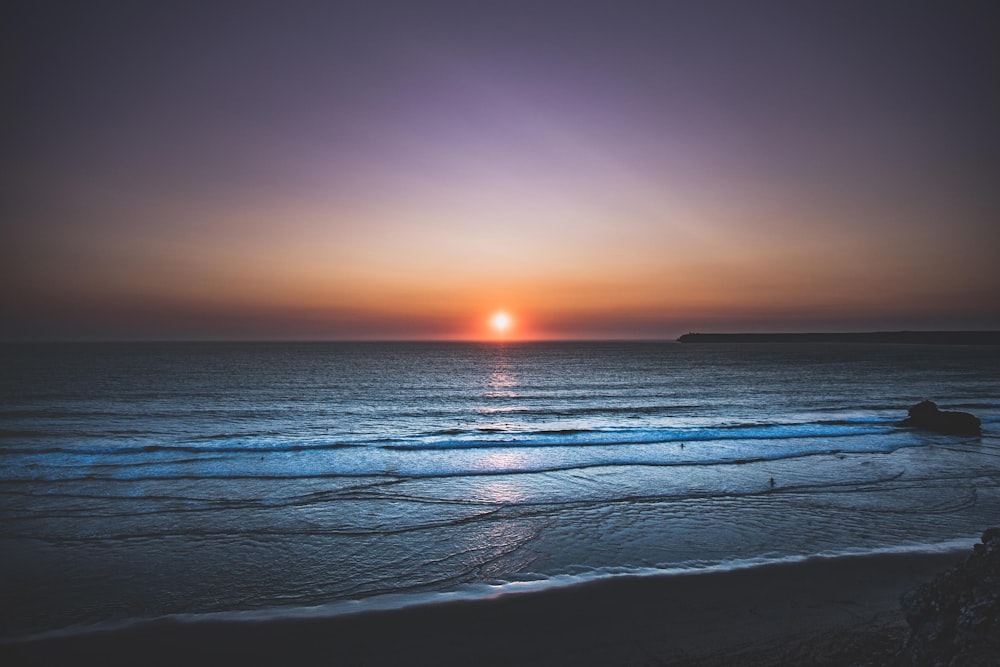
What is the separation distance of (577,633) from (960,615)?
4.45 meters

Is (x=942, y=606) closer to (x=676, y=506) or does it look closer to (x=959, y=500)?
(x=676, y=506)

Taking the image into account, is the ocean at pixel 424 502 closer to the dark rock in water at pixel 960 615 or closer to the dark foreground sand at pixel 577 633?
the dark foreground sand at pixel 577 633

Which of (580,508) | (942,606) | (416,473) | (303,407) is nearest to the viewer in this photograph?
(942,606)

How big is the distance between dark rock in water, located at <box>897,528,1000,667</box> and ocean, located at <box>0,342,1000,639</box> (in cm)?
496

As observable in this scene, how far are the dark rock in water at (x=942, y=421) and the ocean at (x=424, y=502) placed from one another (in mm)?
965

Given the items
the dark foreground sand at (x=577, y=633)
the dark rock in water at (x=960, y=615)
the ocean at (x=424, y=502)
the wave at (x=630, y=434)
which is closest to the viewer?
the dark rock in water at (x=960, y=615)

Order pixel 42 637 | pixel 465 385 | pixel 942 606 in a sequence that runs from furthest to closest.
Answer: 1. pixel 465 385
2. pixel 42 637
3. pixel 942 606

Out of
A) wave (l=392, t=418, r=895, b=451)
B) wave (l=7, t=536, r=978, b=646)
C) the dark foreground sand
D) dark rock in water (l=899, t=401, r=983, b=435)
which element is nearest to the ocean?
wave (l=7, t=536, r=978, b=646)

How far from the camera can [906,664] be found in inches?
196

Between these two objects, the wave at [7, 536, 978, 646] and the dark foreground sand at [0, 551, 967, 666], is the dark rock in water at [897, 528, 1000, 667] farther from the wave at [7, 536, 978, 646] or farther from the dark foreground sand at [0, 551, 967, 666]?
the wave at [7, 536, 978, 646]

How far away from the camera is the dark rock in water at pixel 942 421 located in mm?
25234

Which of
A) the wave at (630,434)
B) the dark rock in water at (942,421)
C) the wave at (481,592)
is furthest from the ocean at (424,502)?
the dark rock in water at (942,421)

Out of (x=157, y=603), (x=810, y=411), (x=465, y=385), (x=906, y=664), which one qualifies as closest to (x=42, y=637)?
(x=157, y=603)

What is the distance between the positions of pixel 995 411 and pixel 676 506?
34046 mm
